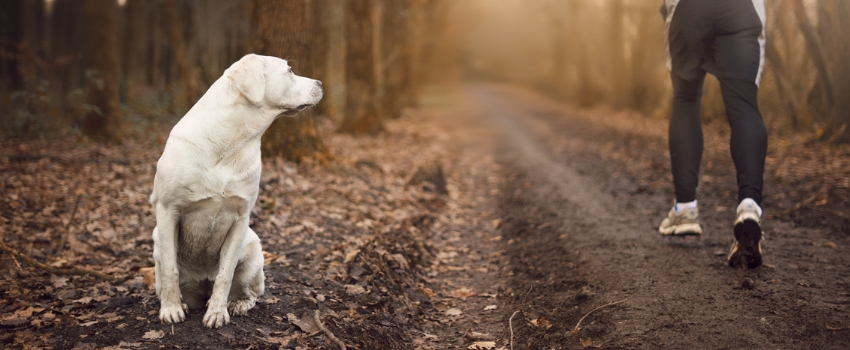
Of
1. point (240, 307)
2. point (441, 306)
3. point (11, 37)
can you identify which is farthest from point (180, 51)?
point (240, 307)

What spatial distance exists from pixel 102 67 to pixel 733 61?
1135 centimetres

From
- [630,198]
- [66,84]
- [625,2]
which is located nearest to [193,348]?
[630,198]

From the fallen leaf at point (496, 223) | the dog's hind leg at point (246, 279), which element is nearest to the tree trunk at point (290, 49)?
the fallen leaf at point (496, 223)

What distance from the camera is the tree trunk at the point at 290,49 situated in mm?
8375

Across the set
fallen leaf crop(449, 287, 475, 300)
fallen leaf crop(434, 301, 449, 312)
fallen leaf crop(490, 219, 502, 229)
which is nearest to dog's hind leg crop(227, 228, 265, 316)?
fallen leaf crop(434, 301, 449, 312)

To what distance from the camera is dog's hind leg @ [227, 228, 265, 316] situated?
12.3ft

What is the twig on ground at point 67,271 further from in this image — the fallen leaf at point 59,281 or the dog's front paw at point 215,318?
the dog's front paw at point 215,318

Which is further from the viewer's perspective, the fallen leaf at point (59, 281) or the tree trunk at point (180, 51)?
the tree trunk at point (180, 51)

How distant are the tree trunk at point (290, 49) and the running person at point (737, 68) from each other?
527 centimetres

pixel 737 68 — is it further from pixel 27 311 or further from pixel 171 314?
pixel 27 311

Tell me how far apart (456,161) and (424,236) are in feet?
22.0

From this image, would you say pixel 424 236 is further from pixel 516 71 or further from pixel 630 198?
pixel 516 71

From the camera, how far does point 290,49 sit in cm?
848

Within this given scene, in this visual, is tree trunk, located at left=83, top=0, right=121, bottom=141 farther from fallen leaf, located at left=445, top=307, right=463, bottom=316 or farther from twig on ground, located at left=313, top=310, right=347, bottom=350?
twig on ground, located at left=313, top=310, right=347, bottom=350
